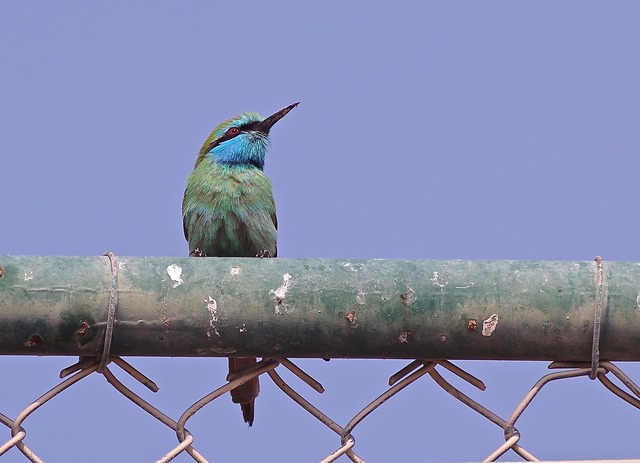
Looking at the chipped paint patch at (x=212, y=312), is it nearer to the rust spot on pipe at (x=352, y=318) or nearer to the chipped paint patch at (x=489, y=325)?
the rust spot on pipe at (x=352, y=318)

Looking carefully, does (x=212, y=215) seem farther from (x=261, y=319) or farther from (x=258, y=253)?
(x=261, y=319)

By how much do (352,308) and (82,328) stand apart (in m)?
0.46

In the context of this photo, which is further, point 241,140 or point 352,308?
point 241,140

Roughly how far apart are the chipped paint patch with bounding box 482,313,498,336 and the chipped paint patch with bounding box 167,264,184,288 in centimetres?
52

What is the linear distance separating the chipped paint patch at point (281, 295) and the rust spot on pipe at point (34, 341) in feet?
1.28

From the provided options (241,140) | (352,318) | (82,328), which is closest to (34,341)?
(82,328)

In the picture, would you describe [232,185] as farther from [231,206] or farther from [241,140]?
[241,140]

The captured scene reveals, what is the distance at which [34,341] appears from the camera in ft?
5.68

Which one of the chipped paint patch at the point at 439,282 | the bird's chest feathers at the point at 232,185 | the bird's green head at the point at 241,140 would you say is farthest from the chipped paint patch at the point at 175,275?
the bird's green head at the point at 241,140

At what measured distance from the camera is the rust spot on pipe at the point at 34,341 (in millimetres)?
1727

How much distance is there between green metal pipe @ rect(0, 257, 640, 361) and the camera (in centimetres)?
178

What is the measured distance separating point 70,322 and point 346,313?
0.46 metres

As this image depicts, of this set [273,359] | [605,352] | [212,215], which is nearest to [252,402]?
[273,359]

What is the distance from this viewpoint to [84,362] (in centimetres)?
184
